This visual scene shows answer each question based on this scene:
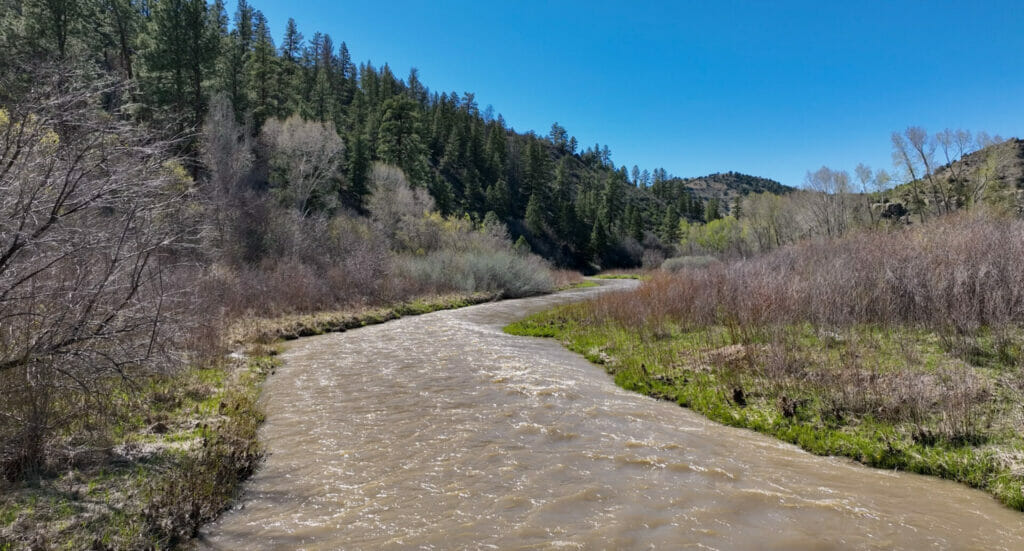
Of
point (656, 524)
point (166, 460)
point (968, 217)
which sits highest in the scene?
point (968, 217)

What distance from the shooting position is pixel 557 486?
204 inches

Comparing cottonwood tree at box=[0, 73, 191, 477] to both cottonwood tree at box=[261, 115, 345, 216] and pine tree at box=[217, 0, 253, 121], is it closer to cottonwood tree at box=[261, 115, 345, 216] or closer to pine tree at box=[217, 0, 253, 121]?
cottonwood tree at box=[261, 115, 345, 216]

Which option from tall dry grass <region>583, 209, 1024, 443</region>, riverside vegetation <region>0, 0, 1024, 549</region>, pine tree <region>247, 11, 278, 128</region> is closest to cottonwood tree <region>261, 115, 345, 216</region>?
riverside vegetation <region>0, 0, 1024, 549</region>

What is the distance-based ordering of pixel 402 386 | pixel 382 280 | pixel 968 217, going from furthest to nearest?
pixel 382 280 → pixel 968 217 → pixel 402 386

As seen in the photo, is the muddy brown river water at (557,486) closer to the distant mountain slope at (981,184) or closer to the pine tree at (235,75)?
the pine tree at (235,75)

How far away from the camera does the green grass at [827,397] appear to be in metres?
5.24

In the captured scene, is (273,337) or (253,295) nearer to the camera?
(273,337)

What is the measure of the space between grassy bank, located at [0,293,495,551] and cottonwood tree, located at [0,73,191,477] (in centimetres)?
50

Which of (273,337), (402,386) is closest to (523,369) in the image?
(402,386)

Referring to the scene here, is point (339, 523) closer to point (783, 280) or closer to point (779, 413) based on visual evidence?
point (779, 413)

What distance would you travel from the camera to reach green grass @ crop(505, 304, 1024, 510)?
17.2ft

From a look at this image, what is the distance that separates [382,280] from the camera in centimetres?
2591

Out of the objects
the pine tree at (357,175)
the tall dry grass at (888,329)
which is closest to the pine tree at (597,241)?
the pine tree at (357,175)

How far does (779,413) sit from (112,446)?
9.68 m
